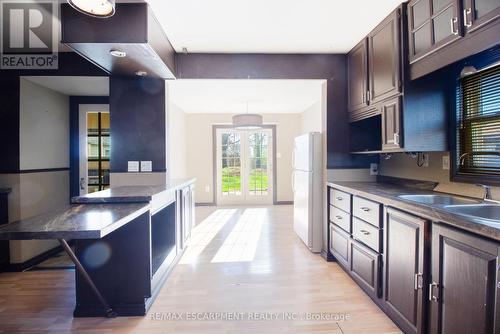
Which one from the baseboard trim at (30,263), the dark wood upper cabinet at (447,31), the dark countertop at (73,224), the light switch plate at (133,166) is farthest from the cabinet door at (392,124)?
the baseboard trim at (30,263)

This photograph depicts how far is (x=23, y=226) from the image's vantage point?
4.44ft

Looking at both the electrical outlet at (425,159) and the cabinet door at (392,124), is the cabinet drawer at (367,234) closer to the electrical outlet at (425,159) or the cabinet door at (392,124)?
the cabinet door at (392,124)

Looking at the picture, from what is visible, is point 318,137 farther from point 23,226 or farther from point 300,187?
point 23,226

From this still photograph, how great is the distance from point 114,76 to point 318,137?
→ 237 centimetres

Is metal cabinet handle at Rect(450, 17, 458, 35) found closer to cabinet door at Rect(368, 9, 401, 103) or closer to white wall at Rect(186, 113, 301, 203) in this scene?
cabinet door at Rect(368, 9, 401, 103)

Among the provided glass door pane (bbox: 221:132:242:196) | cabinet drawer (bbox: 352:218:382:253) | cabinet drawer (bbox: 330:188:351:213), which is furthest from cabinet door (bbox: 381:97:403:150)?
glass door pane (bbox: 221:132:242:196)

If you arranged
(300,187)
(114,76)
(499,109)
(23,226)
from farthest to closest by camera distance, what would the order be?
(300,187)
(114,76)
(499,109)
(23,226)

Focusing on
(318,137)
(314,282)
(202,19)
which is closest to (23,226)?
(202,19)

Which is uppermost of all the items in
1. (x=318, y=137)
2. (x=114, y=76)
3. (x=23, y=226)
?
(x=114, y=76)

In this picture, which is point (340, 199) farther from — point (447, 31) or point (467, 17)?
point (467, 17)

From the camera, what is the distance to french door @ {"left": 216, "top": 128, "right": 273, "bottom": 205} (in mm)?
6824

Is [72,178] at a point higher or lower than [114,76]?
lower

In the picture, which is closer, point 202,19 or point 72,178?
point 202,19

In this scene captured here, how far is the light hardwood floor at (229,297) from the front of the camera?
1.95m
